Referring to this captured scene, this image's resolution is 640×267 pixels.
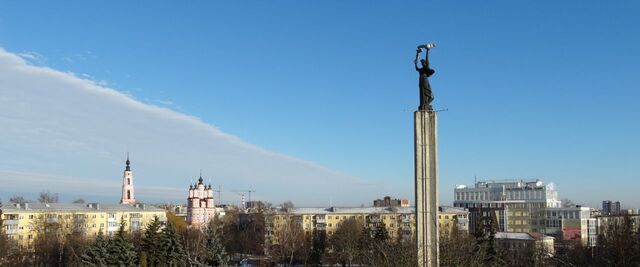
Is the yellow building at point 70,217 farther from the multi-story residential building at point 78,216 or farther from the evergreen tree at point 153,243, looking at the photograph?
the evergreen tree at point 153,243

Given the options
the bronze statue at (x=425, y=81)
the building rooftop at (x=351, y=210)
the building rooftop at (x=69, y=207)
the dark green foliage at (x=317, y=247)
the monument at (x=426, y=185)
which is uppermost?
the bronze statue at (x=425, y=81)

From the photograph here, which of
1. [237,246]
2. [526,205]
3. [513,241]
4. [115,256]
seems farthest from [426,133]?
[526,205]

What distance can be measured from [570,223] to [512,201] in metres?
15.9

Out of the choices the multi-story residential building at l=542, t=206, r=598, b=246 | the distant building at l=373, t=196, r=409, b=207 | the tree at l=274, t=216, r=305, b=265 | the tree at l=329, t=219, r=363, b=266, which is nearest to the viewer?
the tree at l=329, t=219, r=363, b=266

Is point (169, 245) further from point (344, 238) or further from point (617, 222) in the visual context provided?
point (617, 222)

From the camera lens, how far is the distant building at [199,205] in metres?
81.9

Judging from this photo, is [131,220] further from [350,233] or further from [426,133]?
[426,133]

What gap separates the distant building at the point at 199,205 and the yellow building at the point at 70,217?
382 cm

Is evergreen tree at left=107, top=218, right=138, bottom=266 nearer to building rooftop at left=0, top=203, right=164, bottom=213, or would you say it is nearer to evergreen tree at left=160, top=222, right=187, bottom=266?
evergreen tree at left=160, top=222, right=187, bottom=266

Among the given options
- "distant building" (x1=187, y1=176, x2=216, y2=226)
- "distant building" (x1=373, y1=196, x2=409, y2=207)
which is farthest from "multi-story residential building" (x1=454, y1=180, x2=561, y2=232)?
"distant building" (x1=187, y1=176, x2=216, y2=226)

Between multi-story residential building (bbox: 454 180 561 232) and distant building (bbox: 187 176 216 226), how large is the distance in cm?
3547

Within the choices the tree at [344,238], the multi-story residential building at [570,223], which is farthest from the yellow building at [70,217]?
the multi-story residential building at [570,223]

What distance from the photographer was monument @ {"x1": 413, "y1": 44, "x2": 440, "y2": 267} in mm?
13984

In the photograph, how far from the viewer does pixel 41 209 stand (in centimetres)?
6894
